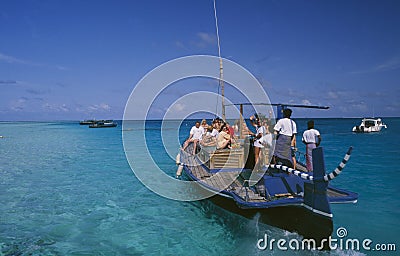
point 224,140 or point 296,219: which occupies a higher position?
point 224,140

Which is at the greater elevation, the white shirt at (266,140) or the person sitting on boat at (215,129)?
the person sitting on boat at (215,129)

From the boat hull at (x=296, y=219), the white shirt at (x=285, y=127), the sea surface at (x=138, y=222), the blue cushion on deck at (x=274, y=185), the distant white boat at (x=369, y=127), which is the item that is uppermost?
the distant white boat at (x=369, y=127)

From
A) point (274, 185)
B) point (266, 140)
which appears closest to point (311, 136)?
point (266, 140)

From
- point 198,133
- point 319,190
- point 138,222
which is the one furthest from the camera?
point 198,133

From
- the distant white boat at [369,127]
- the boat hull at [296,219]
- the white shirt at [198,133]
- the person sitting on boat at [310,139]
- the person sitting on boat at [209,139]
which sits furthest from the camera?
the distant white boat at [369,127]

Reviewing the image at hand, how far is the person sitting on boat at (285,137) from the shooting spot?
8445 millimetres

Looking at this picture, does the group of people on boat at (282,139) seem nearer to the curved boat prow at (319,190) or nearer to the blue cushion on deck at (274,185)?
the blue cushion on deck at (274,185)

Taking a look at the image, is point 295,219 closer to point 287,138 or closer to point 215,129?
point 287,138

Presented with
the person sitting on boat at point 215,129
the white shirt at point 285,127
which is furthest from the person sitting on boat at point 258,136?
the person sitting on boat at point 215,129
